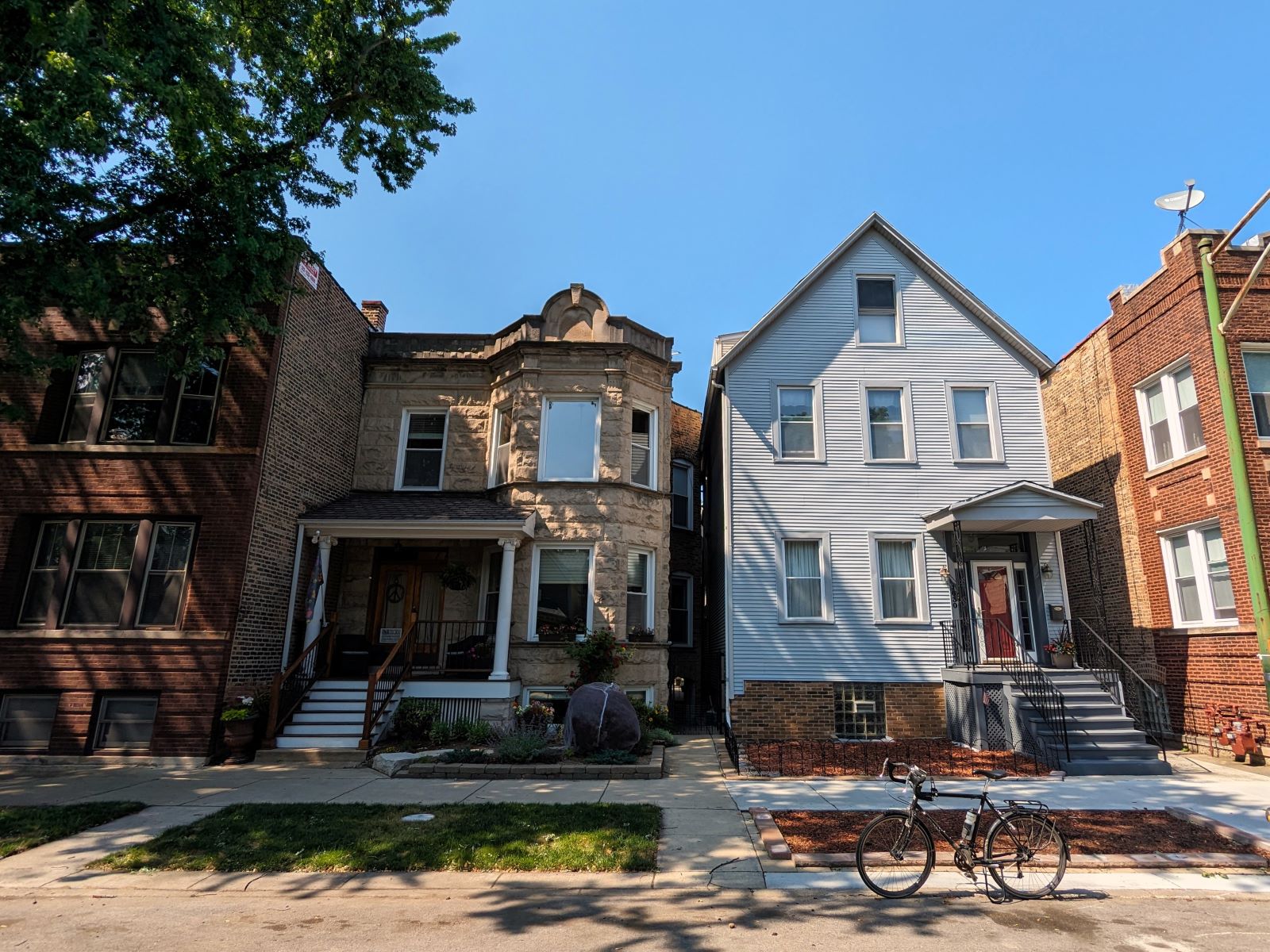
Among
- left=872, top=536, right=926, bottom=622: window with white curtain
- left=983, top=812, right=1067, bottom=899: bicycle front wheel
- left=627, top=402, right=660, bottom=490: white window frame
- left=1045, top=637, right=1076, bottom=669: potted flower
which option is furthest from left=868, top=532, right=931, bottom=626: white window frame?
left=983, top=812, right=1067, bottom=899: bicycle front wheel

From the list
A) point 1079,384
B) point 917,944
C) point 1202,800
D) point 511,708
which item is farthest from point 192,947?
point 1079,384

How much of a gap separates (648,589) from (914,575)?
18.8 ft

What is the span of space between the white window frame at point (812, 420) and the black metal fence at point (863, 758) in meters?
5.87

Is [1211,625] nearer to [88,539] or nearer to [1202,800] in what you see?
[1202,800]

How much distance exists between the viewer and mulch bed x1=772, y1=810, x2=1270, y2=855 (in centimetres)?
673

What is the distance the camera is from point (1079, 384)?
16.8m

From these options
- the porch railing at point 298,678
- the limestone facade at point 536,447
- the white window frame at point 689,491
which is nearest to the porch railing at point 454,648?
the limestone facade at point 536,447

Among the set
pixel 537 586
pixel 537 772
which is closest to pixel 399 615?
pixel 537 586

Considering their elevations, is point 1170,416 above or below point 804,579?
above

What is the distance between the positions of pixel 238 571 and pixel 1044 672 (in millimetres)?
14626

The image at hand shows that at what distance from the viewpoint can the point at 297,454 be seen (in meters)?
14.0

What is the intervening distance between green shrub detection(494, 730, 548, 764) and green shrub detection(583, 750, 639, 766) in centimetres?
78

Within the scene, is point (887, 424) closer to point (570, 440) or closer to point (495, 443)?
point (570, 440)

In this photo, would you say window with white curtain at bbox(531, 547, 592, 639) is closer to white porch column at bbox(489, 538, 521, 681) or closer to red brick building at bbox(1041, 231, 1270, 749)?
white porch column at bbox(489, 538, 521, 681)
